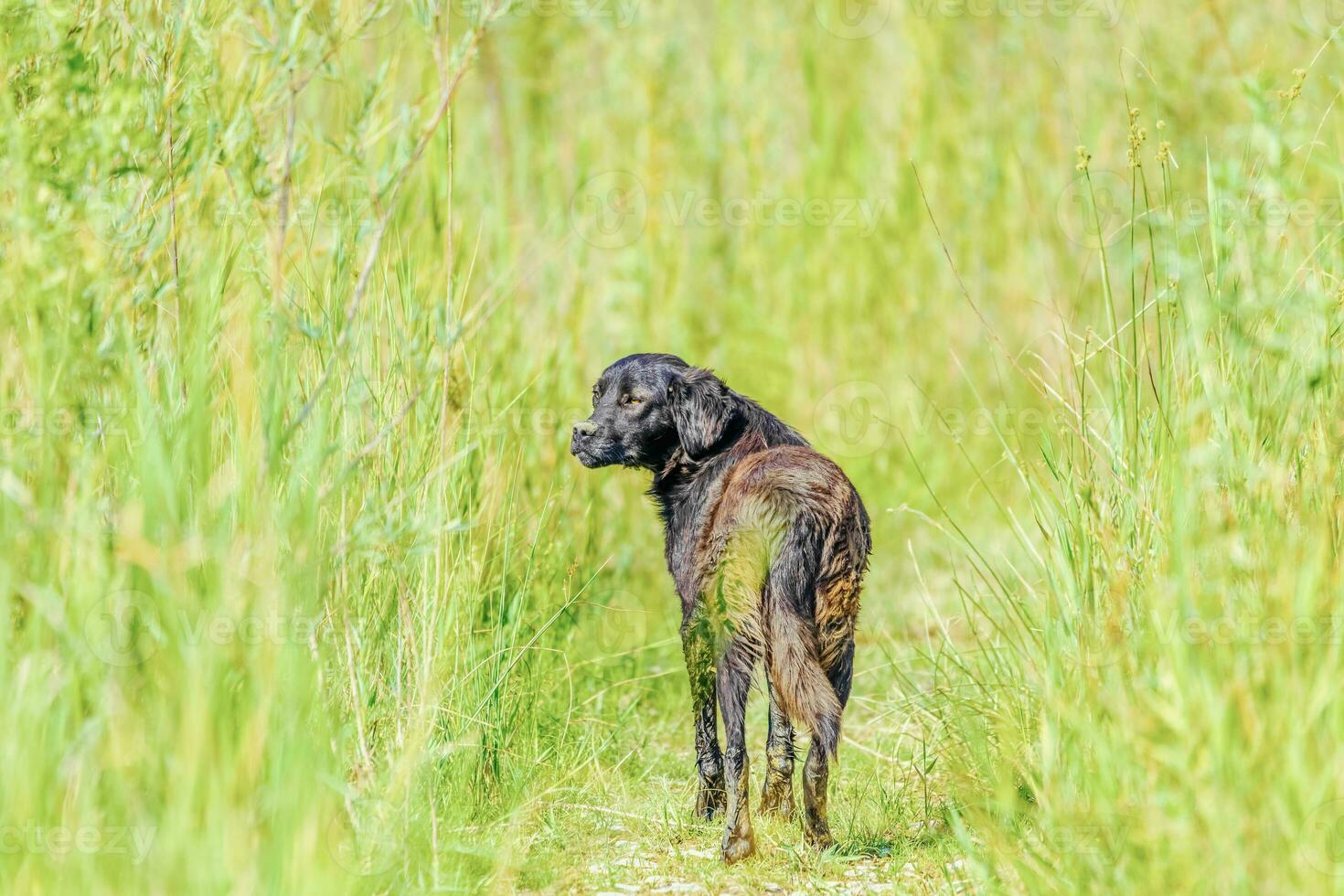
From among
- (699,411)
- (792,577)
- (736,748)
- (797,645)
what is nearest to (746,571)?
(792,577)

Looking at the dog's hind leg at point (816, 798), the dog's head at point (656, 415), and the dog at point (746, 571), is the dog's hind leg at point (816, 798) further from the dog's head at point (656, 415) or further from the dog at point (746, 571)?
the dog's head at point (656, 415)

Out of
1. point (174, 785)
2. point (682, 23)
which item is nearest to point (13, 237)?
point (174, 785)

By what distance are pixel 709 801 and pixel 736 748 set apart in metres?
0.56

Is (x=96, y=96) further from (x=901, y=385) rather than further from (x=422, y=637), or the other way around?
(x=901, y=385)

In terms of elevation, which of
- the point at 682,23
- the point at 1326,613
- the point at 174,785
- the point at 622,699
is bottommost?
the point at 622,699

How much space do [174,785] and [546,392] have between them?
3.56 m

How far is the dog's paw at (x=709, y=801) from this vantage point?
14.8 feet

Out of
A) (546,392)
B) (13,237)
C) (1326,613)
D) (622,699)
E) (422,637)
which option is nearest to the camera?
(1326,613)

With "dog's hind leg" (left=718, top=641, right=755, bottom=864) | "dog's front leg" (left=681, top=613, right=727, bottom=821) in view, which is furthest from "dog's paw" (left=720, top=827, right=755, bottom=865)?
"dog's front leg" (left=681, top=613, right=727, bottom=821)

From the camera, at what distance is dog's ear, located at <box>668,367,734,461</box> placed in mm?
4957

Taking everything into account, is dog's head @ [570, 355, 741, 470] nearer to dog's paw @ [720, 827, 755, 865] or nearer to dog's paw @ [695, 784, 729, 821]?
dog's paw @ [695, 784, 729, 821]

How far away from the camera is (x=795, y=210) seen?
9.08 metres

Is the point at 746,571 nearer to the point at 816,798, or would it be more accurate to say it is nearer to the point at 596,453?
the point at 816,798

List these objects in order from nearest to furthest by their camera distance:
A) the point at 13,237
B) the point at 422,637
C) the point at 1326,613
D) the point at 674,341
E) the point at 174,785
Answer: the point at 174,785, the point at 1326,613, the point at 13,237, the point at 422,637, the point at 674,341
